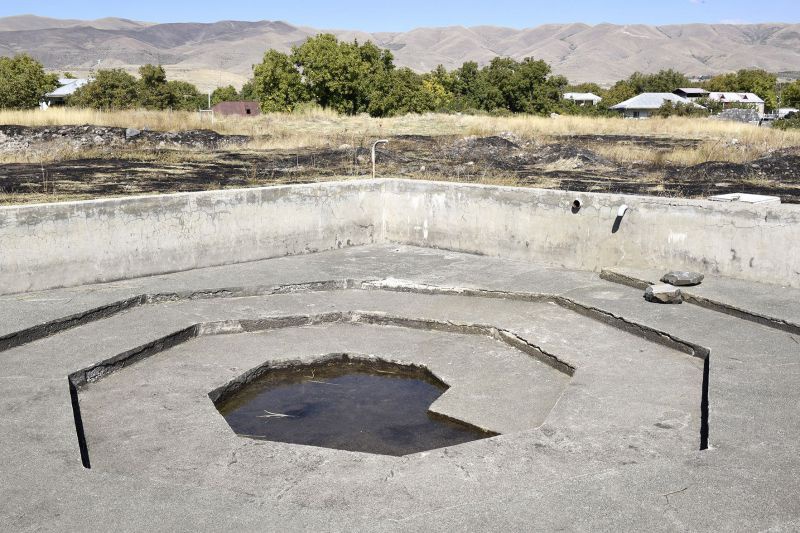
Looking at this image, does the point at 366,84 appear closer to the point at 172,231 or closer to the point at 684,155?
the point at 684,155

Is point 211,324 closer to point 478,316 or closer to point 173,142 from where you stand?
point 478,316

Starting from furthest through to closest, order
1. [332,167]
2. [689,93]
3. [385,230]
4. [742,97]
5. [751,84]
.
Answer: [751,84]
[742,97]
[689,93]
[332,167]
[385,230]

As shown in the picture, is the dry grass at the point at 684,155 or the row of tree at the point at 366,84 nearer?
the dry grass at the point at 684,155

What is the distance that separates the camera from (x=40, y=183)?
48.0 feet

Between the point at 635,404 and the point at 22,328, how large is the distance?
20.0ft

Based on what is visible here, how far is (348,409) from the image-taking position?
22.9 feet

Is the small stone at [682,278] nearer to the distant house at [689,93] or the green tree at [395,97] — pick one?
the green tree at [395,97]

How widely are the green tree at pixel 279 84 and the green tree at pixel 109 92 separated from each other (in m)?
8.38

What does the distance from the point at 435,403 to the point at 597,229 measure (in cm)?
446

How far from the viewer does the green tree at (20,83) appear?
49.1 meters

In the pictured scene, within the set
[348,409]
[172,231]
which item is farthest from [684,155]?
[348,409]

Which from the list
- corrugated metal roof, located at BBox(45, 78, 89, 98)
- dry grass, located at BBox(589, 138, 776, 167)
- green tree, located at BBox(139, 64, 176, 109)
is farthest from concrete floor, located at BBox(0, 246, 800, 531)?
corrugated metal roof, located at BBox(45, 78, 89, 98)

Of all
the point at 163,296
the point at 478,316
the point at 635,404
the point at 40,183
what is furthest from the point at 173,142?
the point at 635,404

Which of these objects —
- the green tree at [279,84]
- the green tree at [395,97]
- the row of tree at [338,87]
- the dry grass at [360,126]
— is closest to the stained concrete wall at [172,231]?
the dry grass at [360,126]
